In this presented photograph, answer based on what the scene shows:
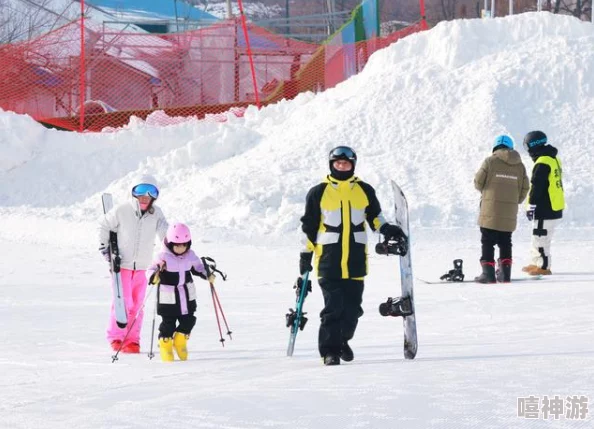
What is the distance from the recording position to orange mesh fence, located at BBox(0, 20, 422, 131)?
79.5 feet

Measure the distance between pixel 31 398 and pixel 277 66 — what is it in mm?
19740

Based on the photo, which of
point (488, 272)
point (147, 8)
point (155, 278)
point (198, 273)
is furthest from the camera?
point (147, 8)

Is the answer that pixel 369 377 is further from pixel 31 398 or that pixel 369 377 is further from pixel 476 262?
pixel 476 262

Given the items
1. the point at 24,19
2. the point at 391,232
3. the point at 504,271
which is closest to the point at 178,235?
the point at 391,232

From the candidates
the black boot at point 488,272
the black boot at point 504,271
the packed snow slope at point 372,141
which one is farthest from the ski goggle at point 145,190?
the packed snow slope at point 372,141

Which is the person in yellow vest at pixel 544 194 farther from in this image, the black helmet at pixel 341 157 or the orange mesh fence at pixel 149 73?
the orange mesh fence at pixel 149 73

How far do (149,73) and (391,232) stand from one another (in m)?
17.5

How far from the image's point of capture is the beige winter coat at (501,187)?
523 inches

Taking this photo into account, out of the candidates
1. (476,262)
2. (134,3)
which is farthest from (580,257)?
(134,3)

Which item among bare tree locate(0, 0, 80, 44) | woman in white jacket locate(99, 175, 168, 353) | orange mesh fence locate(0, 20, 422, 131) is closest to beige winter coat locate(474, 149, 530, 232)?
woman in white jacket locate(99, 175, 168, 353)

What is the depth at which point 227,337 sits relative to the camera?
34.4ft

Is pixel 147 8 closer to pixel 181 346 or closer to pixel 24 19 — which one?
pixel 24 19

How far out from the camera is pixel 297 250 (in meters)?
17.2

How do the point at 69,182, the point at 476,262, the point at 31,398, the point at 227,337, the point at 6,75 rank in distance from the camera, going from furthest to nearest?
the point at 6,75
the point at 69,182
the point at 476,262
the point at 227,337
the point at 31,398
